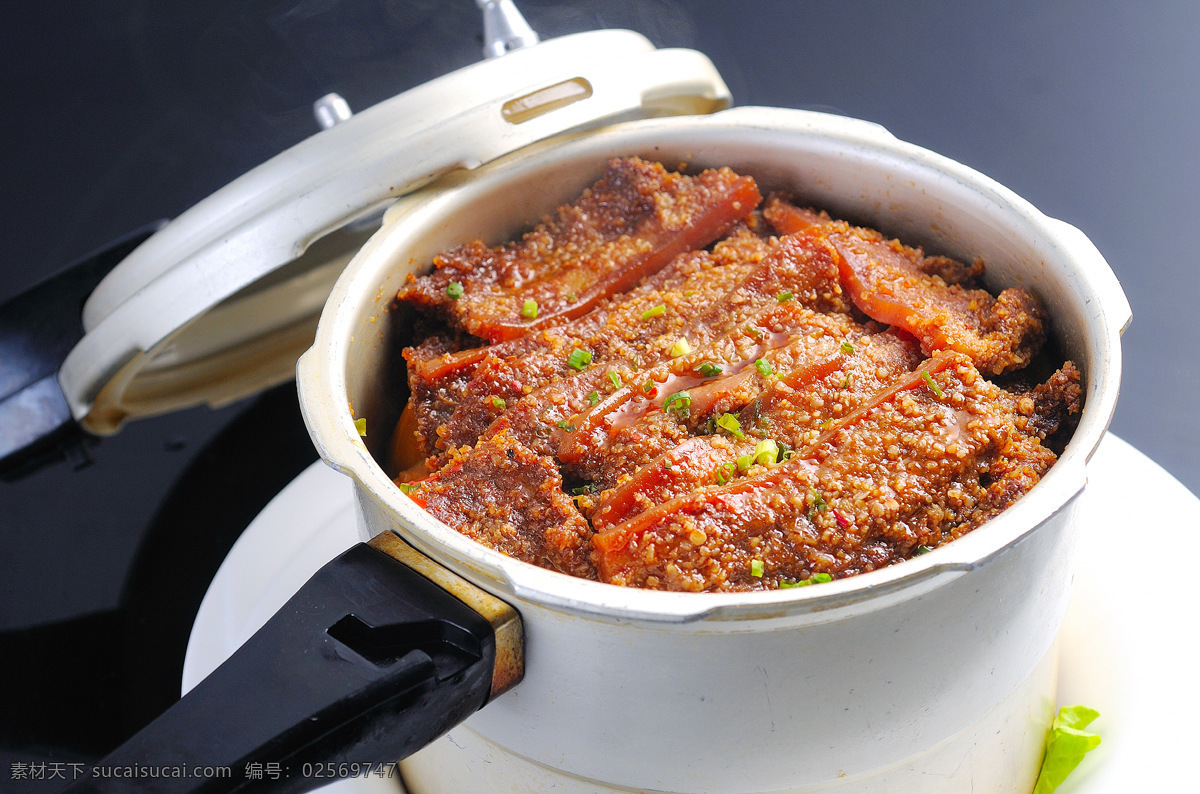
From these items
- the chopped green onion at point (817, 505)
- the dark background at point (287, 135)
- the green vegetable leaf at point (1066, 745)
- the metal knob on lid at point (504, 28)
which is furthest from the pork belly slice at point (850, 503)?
the dark background at point (287, 135)

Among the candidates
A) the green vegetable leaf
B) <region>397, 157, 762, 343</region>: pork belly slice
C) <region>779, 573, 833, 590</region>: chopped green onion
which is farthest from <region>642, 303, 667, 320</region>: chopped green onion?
the green vegetable leaf

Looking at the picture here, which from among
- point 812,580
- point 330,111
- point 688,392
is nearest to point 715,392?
point 688,392

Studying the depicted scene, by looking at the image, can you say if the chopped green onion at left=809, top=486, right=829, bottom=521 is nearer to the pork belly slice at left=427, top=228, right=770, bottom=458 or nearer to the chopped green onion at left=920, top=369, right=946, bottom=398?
the chopped green onion at left=920, top=369, right=946, bottom=398

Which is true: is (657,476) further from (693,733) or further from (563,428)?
(693,733)

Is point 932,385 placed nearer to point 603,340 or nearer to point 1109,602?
point 603,340

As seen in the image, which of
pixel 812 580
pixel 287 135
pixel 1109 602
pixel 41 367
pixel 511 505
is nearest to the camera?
pixel 812 580
